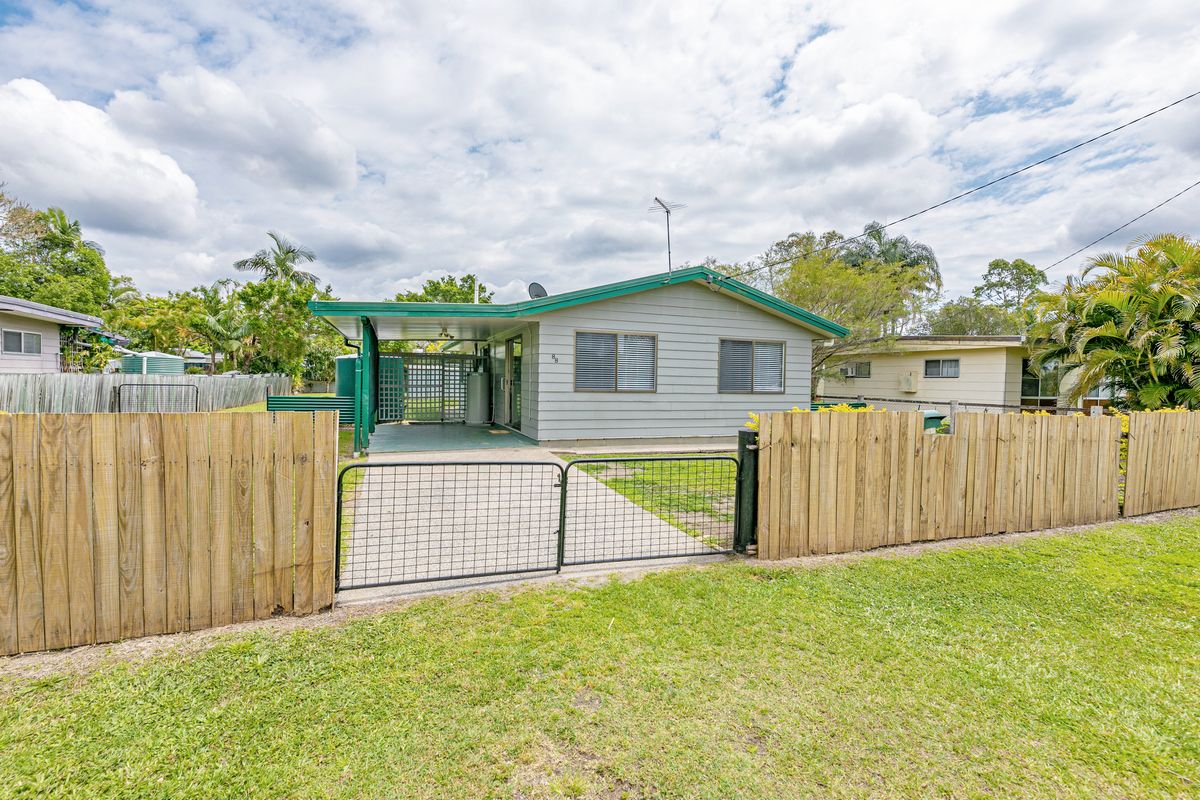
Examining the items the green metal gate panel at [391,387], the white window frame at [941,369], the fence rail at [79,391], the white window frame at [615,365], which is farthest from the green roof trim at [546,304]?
the white window frame at [941,369]

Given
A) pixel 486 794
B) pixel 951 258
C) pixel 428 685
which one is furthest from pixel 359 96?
pixel 951 258

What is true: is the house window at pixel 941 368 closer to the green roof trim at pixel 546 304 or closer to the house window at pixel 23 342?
the green roof trim at pixel 546 304

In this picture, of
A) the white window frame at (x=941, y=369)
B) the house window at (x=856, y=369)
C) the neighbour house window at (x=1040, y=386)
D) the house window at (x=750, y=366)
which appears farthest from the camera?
the house window at (x=856, y=369)

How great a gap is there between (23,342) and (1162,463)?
24.1 meters

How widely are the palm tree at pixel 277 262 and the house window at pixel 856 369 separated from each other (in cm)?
2918

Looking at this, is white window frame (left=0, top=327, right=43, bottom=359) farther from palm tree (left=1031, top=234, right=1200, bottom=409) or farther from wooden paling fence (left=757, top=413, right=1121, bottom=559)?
palm tree (left=1031, top=234, right=1200, bottom=409)

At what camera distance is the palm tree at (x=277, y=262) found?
31.6 meters

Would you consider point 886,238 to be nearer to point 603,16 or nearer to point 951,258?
point 951,258

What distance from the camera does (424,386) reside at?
1468 cm

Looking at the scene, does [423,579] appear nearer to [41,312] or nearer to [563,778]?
[563,778]

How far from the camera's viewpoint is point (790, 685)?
2.47 m

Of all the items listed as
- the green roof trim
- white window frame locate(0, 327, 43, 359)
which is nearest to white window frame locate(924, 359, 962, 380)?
the green roof trim

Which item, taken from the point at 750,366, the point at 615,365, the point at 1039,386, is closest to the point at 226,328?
the point at 615,365

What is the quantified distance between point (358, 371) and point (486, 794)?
28.0ft
